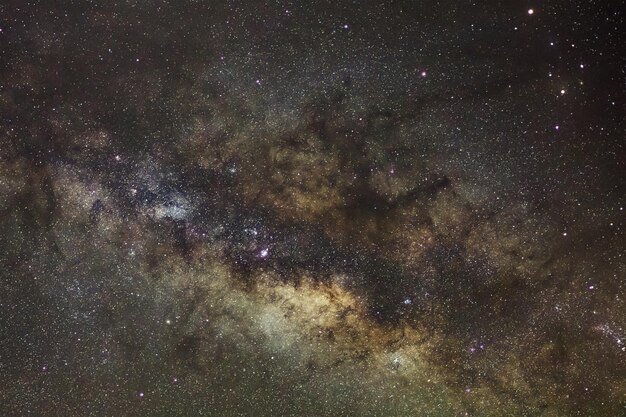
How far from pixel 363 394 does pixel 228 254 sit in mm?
3707

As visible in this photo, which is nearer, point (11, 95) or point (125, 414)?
point (11, 95)

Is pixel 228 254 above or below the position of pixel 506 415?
above

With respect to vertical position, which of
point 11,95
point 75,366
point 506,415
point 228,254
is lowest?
point 506,415

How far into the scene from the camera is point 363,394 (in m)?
10.7

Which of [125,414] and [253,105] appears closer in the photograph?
[253,105]

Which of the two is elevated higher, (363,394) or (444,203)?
(444,203)

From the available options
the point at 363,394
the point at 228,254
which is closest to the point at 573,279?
the point at 363,394

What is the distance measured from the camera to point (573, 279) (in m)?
10.2

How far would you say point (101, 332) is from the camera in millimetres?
10367

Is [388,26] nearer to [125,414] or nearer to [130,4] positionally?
[130,4]

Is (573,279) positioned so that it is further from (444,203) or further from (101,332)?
(101,332)

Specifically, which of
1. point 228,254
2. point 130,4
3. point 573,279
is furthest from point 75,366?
point 573,279

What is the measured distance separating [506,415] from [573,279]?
287cm

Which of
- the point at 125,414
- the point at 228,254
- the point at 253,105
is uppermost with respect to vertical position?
the point at 253,105
